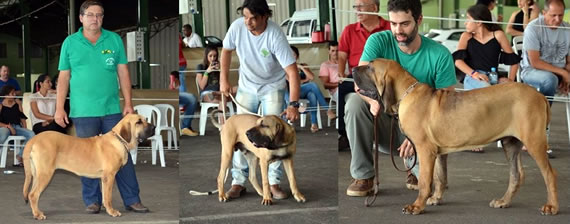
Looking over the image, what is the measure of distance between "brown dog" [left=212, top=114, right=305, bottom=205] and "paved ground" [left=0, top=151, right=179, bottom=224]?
1004 millimetres

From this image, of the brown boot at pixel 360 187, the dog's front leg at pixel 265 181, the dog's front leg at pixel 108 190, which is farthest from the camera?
the dog's front leg at pixel 108 190

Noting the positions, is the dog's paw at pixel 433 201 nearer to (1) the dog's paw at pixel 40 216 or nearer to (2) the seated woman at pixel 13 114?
(1) the dog's paw at pixel 40 216

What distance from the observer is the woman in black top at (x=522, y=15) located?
4121 millimetres

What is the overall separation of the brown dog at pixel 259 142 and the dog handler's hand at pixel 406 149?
0.50 m

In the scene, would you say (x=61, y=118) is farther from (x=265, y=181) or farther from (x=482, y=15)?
(x=482, y=15)

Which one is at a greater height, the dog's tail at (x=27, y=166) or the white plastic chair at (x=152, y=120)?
the white plastic chair at (x=152, y=120)

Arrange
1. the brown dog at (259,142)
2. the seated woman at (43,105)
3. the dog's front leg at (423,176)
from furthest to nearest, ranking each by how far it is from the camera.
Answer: the seated woman at (43,105), the dog's front leg at (423,176), the brown dog at (259,142)

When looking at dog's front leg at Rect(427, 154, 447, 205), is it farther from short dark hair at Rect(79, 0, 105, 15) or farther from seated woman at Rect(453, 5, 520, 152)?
short dark hair at Rect(79, 0, 105, 15)

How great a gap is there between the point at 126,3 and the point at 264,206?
4.66ft

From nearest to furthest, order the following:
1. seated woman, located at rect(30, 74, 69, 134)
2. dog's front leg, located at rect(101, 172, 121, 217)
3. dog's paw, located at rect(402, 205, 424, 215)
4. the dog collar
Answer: dog's paw, located at rect(402, 205, 424, 215) < the dog collar < dog's front leg, located at rect(101, 172, 121, 217) < seated woman, located at rect(30, 74, 69, 134)

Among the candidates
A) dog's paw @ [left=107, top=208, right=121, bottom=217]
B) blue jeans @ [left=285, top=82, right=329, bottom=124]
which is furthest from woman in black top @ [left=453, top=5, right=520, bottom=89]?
dog's paw @ [left=107, top=208, right=121, bottom=217]

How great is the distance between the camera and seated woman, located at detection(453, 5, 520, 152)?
400cm

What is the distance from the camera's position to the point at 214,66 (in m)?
3.84

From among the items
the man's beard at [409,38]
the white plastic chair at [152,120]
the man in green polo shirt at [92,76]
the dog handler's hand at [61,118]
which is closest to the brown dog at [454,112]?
the man's beard at [409,38]
